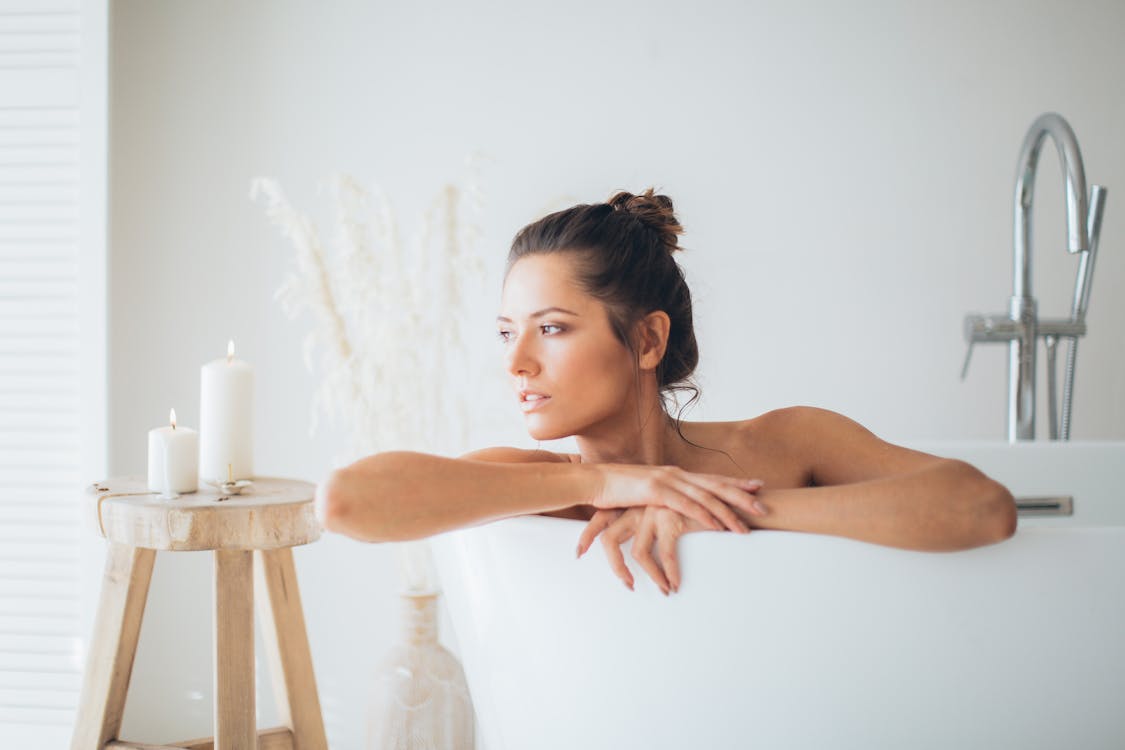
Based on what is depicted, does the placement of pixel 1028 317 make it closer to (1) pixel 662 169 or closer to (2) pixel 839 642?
(1) pixel 662 169

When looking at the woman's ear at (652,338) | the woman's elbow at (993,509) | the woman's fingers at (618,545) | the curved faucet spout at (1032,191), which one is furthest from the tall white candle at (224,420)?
the curved faucet spout at (1032,191)

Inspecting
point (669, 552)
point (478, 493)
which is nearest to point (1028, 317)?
point (669, 552)

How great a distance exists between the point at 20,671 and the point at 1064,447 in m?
2.25

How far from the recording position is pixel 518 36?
2326 millimetres

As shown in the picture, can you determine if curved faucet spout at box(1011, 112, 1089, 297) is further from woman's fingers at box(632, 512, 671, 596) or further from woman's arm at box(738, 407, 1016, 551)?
woman's fingers at box(632, 512, 671, 596)

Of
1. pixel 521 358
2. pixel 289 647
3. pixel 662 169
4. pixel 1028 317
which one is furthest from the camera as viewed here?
pixel 662 169

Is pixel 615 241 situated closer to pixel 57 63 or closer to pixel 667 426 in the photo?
pixel 667 426

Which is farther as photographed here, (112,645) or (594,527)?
(112,645)

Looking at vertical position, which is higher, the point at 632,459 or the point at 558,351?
the point at 558,351

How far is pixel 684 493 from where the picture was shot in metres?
0.99

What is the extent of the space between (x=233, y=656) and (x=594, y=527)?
2.42ft

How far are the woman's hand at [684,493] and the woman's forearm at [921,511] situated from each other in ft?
0.23

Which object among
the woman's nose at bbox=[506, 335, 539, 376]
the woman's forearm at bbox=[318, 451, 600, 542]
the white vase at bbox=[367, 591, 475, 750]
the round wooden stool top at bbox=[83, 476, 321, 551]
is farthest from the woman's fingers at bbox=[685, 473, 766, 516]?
the white vase at bbox=[367, 591, 475, 750]

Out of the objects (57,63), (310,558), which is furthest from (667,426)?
(57,63)
